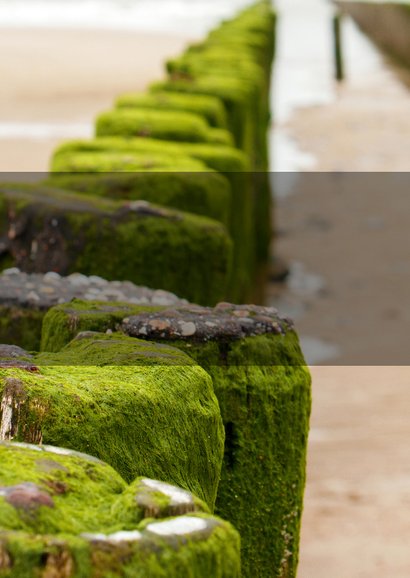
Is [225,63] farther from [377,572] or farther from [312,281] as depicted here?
[377,572]

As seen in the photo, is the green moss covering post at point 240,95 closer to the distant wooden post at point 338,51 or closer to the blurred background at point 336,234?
the blurred background at point 336,234

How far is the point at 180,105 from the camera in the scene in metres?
7.68

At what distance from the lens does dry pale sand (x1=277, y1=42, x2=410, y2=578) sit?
18.1 ft

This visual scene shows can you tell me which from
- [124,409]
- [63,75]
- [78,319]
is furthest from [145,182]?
[63,75]

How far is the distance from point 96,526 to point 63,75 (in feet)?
86.5

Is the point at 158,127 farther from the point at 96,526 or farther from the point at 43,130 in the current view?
the point at 43,130

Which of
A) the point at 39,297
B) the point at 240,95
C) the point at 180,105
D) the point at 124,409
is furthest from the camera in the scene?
the point at 240,95

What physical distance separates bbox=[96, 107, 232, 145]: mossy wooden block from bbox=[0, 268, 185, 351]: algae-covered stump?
2833 mm

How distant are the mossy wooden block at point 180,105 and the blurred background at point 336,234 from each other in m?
1.62

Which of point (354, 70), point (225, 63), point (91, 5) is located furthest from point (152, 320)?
point (91, 5)

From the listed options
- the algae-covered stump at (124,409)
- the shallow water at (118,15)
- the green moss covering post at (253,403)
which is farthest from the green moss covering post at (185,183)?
the shallow water at (118,15)

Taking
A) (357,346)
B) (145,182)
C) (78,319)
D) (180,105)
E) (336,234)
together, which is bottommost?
(357,346)

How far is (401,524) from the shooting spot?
561 cm

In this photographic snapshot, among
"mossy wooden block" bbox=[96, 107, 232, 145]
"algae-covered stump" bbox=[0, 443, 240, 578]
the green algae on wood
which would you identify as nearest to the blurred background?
"mossy wooden block" bbox=[96, 107, 232, 145]
